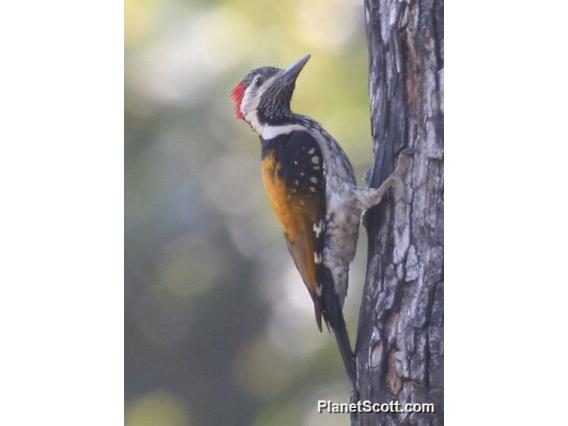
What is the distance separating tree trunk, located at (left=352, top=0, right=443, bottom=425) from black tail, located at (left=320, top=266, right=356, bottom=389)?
7 cm

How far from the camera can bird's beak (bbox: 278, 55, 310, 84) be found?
4.26 meters

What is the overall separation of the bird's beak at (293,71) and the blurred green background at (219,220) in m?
0.03

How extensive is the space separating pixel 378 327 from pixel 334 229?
0.56 metres

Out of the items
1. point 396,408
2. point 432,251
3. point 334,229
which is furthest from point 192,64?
point 396,408

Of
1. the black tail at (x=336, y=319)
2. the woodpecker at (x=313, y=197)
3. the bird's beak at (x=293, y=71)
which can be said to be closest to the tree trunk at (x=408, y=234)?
the black tail at (x=336, y=319)

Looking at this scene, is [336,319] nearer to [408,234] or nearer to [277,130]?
[408,234]

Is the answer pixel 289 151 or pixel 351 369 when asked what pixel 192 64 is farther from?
pixel 351 369

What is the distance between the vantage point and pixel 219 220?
14.8ft

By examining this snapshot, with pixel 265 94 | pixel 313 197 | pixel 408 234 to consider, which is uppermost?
pixel 265 94

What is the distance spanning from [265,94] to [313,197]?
0.61 meters

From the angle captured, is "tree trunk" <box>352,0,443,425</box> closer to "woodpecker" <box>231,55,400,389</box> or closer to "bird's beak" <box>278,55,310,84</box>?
"woodpecker" <box>231,55,400,389</box>

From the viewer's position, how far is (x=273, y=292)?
4.34 metres

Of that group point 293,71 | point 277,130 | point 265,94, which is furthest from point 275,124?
point 293,71

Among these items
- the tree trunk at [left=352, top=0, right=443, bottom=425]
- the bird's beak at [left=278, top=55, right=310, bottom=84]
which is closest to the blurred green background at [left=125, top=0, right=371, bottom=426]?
the bird's beak at [left=278, top=55, right=310, bottom=84]
